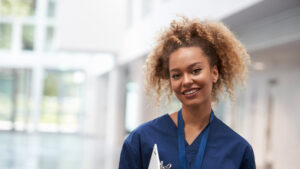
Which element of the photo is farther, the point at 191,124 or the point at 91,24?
the point at 91,24

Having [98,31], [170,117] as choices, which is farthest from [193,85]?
[98,31]

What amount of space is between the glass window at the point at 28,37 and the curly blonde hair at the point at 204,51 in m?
21.2

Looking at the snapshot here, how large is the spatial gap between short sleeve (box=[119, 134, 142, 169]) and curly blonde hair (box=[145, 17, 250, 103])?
0.33 meters

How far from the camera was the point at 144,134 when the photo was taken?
167 cm

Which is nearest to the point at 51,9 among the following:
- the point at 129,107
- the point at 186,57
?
the point at 129,107

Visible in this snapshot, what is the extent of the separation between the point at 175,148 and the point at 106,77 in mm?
19935

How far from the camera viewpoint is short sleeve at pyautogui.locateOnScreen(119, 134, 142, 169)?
5.49ft

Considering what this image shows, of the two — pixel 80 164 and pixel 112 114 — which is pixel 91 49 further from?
pixel 80 164

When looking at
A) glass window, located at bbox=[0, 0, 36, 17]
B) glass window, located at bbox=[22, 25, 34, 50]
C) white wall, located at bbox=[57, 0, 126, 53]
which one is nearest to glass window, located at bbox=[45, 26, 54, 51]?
glass window, located at bbox=[22, 25, 34, 50]

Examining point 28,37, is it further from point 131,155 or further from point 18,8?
point 131,155

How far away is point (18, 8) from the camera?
76.2ft

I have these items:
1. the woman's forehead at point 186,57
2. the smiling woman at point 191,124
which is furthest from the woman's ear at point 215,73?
the woman's forehead at point 186,57

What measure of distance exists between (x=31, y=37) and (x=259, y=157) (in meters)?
15.3

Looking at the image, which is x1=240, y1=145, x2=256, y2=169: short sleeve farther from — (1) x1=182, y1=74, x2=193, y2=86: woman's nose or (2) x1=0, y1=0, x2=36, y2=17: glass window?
(2) x1=0, y1=0, x2=36, y2=17: glass window
